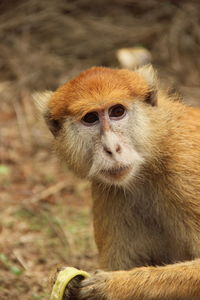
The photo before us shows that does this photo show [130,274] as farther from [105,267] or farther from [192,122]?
[192,122]

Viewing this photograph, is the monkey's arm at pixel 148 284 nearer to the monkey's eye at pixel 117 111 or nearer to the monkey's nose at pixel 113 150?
the monkey's nose at pixel 113 150

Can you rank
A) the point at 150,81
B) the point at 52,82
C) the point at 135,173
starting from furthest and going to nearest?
the point at 52,82 < the point at 150,81 < the point at 135,173

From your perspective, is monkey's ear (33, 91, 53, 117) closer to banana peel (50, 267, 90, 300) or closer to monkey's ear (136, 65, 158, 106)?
monkey's ear (136, 65, 158, 106)

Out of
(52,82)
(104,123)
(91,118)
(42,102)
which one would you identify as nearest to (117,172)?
(104,123)

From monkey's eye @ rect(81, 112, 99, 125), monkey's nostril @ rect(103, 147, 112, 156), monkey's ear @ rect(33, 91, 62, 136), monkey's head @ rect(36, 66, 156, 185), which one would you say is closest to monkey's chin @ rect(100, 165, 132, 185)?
monkey's head @ rect(36, 66, 156, 185)

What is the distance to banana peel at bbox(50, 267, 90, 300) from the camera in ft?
17.6

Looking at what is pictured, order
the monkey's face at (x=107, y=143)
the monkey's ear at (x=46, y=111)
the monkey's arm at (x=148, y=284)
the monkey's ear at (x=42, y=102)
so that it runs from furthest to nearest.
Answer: the monkey's ear at (x=42, y=102), the monkey's ear at (x=46, y=111), the monkey's face at (x=107, y=143), the monkey's arm at (x=148, y=284)

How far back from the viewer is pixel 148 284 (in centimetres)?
518

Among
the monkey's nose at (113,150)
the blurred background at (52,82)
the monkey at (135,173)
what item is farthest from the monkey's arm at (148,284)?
the blurred background at (52,82)

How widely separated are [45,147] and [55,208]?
6.08 ft

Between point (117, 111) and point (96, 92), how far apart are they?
250mm

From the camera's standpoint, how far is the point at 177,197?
214 inches

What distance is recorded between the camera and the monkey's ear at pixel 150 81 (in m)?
5.78

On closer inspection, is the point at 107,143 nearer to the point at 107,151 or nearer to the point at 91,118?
the point at 107,151
